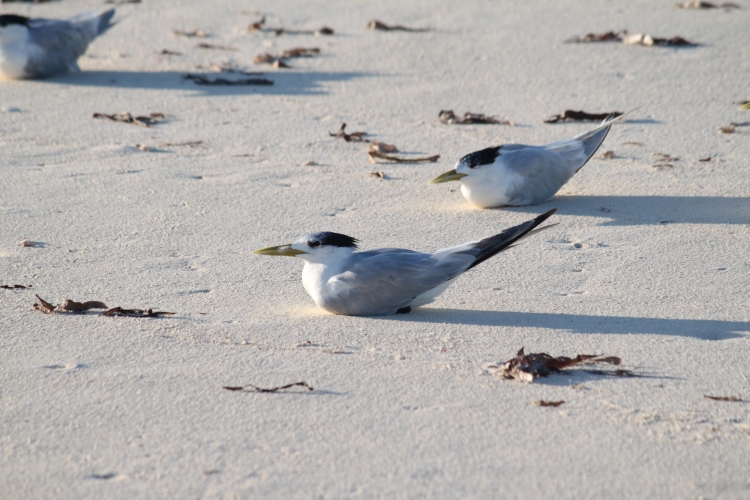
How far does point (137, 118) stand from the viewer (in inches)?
241

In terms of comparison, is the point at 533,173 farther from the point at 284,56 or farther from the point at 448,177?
the point at 284,56

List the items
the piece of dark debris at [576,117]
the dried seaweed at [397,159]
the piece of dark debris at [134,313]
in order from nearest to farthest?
the piece of dark debris at [134,313] → the dried seaweed at [397,159] → the piece of dark debris at [576,117]

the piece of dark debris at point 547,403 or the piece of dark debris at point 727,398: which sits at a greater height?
the piece of dark debris at point 727,398

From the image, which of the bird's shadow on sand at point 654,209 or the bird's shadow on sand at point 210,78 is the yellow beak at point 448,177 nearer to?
the bird's shadow on sand at point 654,209

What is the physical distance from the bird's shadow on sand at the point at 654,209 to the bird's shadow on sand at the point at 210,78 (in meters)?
2.62

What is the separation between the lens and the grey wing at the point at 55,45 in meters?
7.14

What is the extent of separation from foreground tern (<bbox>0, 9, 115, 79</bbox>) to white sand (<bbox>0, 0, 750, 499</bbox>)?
163 mm

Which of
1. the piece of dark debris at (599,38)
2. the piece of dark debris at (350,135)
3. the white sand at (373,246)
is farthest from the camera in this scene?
the piece of dark debris at (599,38)

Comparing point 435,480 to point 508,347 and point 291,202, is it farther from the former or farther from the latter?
point 291,202

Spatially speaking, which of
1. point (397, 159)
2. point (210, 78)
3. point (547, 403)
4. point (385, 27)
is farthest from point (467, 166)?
point (385, 27)

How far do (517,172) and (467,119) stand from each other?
52.9 inches

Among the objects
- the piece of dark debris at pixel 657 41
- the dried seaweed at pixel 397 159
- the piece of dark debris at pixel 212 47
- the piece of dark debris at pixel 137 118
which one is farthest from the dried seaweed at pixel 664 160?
the piece of dark debris at pixel 212 47

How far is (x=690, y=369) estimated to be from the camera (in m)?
3.00

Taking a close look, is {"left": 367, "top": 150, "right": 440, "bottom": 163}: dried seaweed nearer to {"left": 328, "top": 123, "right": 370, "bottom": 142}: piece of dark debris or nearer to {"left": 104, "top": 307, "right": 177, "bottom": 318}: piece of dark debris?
{"left": 328, "top": 123, "right": 370, "bottom": 142}: piece of dark debris
